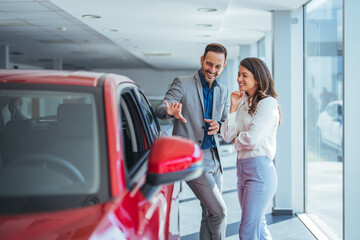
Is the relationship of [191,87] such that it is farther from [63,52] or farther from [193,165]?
[63,52]

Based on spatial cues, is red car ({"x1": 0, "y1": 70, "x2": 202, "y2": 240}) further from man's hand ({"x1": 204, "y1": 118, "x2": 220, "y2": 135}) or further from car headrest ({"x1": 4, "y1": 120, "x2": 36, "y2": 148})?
man's hand ({"x1": 204, "y1": 118, "x2": 220, "y2": 135})

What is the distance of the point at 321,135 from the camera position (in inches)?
222

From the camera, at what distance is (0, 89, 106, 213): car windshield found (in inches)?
58.0

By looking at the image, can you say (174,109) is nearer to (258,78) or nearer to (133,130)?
(133,130)

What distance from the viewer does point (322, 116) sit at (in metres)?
5.71

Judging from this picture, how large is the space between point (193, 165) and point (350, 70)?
1992 millimetres

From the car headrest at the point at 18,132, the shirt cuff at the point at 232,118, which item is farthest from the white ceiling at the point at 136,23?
the car headrest at the point at 18,132

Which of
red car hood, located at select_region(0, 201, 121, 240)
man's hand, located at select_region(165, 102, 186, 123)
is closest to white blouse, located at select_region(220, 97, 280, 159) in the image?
man's hand, located at select_region(165, 102, 186, 123)

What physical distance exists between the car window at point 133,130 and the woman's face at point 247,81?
724 millimetres

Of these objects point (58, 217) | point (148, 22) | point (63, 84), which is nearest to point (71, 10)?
point (148, 22)

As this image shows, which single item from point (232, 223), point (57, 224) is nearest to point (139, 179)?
point (57, 224)

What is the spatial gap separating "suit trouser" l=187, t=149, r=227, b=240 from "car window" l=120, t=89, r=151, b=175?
596mm

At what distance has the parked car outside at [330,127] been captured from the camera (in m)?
5.63

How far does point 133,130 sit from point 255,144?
801mm
